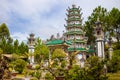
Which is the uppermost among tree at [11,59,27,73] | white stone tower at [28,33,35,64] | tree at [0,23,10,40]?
tree at [0,23,10,40]

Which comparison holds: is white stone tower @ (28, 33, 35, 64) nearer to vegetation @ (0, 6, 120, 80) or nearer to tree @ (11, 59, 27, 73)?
vegetation @ (0, 6, 120, 80)

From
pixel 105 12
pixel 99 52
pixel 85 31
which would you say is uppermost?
pixel 105 12

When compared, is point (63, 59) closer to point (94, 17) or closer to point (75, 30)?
point (94, 17)

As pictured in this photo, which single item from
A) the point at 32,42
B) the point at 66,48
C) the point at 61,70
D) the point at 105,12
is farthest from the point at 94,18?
the point at 61,70

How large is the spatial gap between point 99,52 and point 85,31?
22252 mm

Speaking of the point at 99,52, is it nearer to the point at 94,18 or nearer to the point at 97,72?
the point at 97,72

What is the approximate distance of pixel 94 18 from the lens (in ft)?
127

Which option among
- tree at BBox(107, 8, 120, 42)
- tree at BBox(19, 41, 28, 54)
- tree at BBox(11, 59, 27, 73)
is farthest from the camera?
tree at BBox(19, 41, 28, 54)

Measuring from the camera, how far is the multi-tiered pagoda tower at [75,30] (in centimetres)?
4466

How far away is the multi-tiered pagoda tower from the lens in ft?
147

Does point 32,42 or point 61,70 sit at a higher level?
point 32,42

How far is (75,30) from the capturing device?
46.5 meters

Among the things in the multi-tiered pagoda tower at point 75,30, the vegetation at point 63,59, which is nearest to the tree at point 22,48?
the vegetation at point 63,59

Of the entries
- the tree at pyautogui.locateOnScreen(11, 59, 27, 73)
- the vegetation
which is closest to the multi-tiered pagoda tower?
the vegetation
